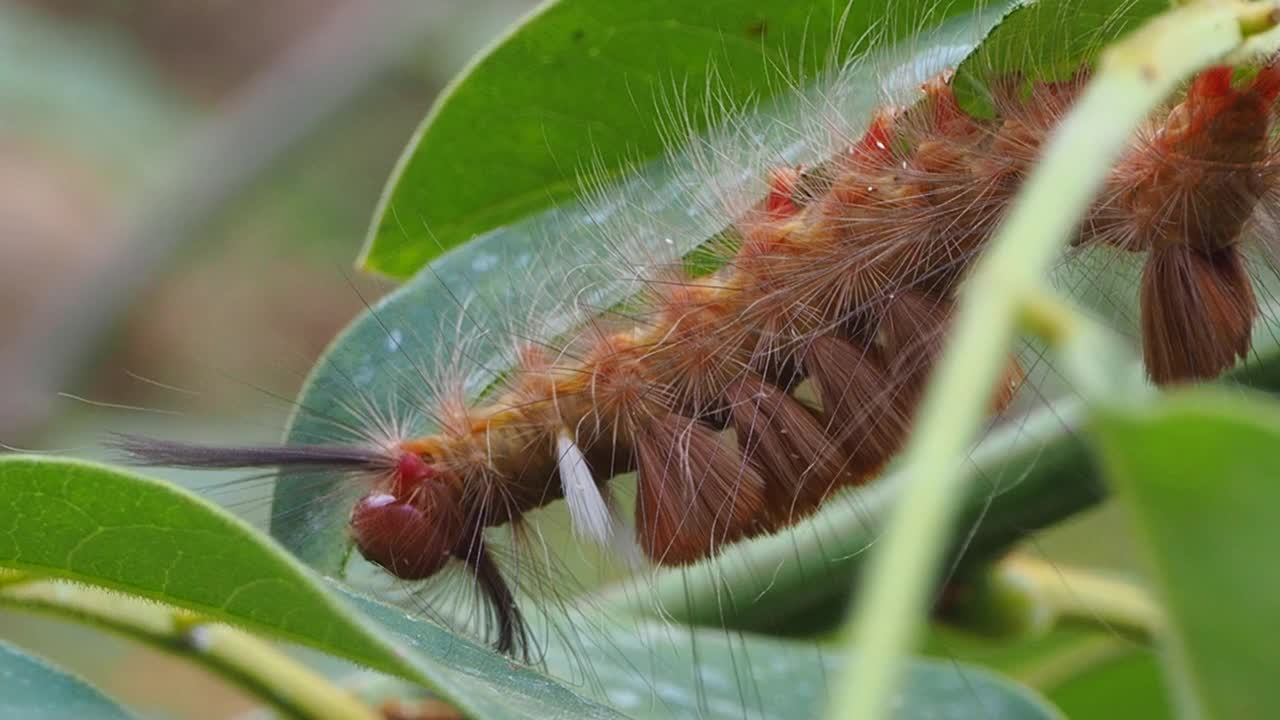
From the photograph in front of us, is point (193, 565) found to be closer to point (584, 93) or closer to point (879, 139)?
point (584, 93)

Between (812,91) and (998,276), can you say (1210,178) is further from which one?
(998,276)

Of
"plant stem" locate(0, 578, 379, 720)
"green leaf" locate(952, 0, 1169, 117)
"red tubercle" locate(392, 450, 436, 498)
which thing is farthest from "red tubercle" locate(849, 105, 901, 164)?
"plant stem" locate(0, 578, 379, 720)

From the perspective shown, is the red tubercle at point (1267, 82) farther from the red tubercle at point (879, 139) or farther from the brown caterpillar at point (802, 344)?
the red tubercle at point (879, 139)

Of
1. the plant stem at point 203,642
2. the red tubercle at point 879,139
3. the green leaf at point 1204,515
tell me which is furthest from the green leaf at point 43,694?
the green leaf at point 1204,515

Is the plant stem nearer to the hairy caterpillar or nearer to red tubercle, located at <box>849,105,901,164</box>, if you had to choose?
the hairy caterpillar

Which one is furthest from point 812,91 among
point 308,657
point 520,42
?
point 308,657

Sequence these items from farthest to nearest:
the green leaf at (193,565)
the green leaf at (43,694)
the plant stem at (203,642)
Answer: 1. the plant stem at (203,642)
2. the green leaf at (43,694)
3. the green leaf at (193,565)

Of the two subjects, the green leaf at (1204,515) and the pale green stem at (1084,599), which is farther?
the pale green stem at (1084,599)
